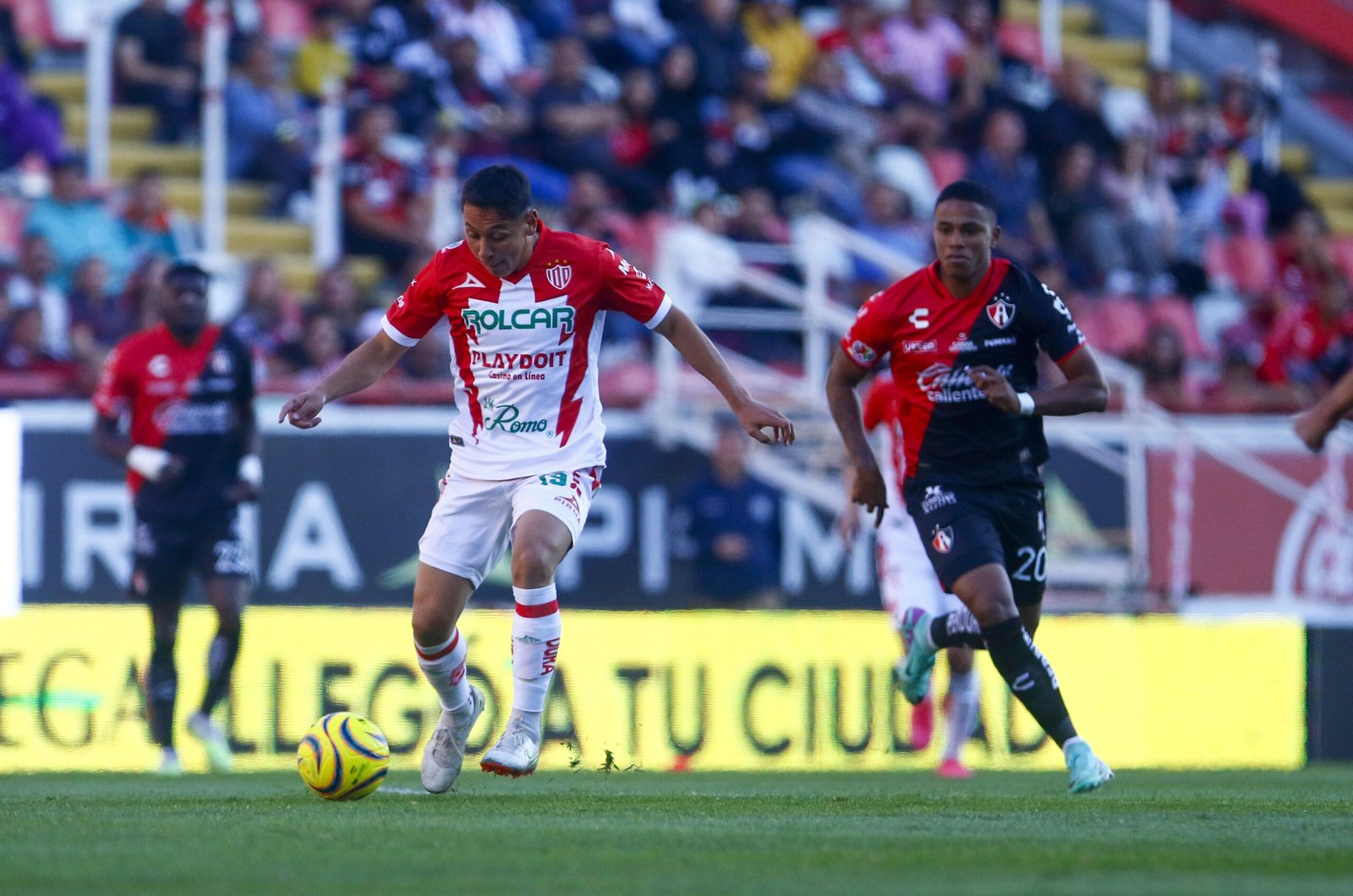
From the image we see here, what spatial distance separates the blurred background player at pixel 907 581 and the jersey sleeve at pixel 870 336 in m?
1.71

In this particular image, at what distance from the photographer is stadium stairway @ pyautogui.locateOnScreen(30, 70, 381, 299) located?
1706 centimetres

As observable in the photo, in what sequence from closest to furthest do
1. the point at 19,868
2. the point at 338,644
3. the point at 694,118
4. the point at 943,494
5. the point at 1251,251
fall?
the point at 19,868 < the point at 943,494 < the point at 338,644 < the point at 694,118 < the point at 1251,251

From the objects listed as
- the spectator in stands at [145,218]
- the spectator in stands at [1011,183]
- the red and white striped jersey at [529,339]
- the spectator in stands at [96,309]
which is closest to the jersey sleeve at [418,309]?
the red and white striped jersey at [529,339]

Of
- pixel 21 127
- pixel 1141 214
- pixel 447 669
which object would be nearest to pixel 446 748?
pixel 447 669

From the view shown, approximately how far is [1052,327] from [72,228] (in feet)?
29.6

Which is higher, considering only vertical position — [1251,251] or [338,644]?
[1251,251]

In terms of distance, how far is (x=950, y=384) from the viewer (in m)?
8.81

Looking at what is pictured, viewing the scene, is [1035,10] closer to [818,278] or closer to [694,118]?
[694,118]

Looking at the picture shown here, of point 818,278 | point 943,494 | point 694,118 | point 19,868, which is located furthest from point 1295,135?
point 19,868

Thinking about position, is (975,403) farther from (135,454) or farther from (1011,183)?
(1011,183)

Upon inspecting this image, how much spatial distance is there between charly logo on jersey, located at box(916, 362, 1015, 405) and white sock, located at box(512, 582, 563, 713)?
1.90 meters

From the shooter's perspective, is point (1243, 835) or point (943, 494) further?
point (943, 494)

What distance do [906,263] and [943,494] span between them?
779 centimetres

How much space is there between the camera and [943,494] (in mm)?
8781
